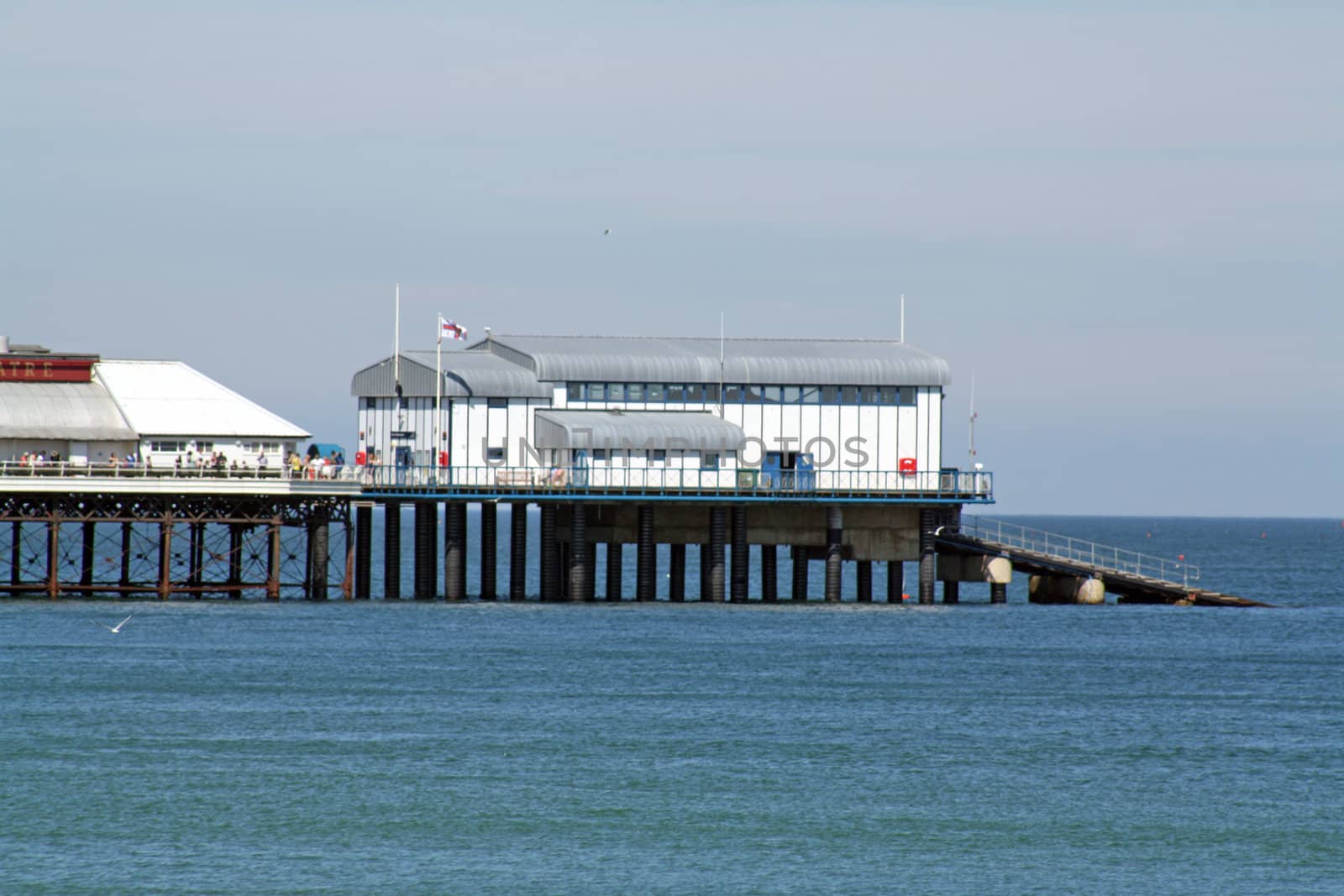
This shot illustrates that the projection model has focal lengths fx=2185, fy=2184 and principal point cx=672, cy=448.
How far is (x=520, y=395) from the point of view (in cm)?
8475

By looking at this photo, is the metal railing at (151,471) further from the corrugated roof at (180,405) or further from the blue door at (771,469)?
the blue door at (771,469)

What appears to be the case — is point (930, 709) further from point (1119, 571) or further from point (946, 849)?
point (1119, 571)

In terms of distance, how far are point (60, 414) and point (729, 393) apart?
25593 millimetres

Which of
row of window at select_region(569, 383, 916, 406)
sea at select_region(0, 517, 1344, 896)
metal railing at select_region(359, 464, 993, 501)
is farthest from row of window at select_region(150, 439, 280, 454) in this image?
row of window at select_region(569, 383, 916, 406)

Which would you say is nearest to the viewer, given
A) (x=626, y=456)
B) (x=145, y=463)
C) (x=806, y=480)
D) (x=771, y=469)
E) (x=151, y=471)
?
(x=151, y=471)

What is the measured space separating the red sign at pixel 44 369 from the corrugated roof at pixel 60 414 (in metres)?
0.31

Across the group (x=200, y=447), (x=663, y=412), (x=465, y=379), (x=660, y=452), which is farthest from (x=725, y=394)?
(x=200, y=447)

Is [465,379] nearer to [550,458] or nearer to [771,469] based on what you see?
[550,458]

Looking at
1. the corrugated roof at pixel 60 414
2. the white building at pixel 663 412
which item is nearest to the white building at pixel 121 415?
the corrugated roof at pixel 60 414

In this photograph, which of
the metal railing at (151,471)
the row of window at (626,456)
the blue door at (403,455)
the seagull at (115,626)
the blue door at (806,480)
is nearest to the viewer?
the seagull at (115,626)

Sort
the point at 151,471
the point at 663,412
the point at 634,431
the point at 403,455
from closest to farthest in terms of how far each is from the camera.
Answer: the point at 151,471
the point at 634,431
the point at 403,455
the point at 663,412

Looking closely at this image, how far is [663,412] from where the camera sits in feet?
284

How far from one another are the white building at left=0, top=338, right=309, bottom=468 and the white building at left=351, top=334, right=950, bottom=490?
5.61 m

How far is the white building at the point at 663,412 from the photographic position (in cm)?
8381
